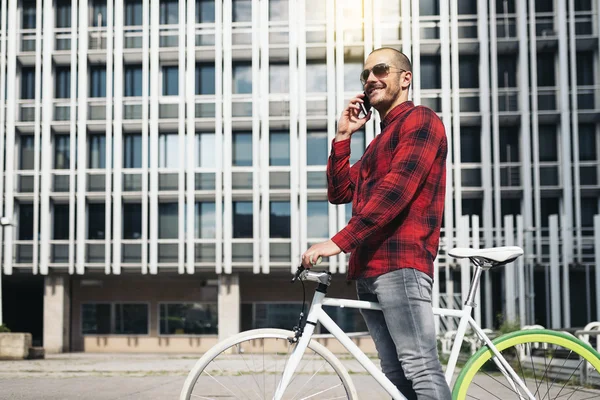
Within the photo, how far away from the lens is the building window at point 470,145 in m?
33.1

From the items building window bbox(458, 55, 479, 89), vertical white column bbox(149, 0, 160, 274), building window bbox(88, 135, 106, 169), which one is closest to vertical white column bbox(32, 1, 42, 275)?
building window bbox(88, 135, 106, 169)

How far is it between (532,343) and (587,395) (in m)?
0.40

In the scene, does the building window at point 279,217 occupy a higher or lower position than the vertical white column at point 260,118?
lower

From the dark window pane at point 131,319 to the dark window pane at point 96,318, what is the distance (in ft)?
1.31

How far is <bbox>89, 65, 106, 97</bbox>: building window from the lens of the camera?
1357 inches

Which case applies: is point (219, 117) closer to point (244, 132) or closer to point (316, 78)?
point (244, 132)

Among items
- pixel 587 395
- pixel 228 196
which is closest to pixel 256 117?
pixel 228 196

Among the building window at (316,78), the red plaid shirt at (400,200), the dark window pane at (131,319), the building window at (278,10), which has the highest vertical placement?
A: the building window at (278,10)

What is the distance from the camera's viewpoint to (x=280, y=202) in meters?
33.1

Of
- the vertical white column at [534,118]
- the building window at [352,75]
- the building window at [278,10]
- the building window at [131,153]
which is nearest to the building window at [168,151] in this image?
the building window at [131,153]

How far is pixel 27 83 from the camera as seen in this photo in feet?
115

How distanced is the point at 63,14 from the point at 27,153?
18.8ft

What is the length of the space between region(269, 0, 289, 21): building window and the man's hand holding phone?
30186 millimetres

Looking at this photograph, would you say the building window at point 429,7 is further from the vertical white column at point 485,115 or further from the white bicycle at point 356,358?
the white bicycle at point 356,358
